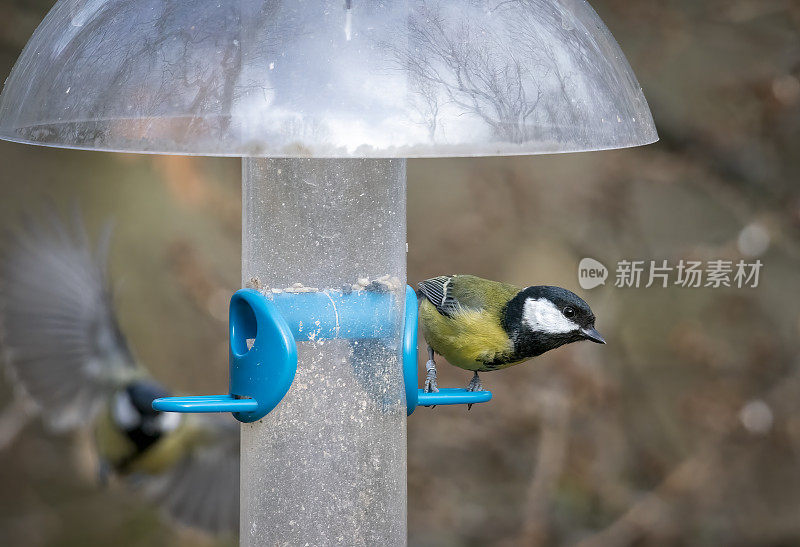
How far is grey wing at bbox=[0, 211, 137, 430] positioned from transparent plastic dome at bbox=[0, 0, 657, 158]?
1520 mm

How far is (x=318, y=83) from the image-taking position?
158cm

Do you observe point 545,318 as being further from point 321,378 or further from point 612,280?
point 612,280

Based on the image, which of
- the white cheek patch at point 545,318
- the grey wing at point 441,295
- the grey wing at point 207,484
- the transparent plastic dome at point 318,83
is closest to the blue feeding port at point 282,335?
the white cheek patch at point 545,318

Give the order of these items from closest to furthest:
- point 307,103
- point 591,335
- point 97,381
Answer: point 307,103
point 591,335
point 97,381

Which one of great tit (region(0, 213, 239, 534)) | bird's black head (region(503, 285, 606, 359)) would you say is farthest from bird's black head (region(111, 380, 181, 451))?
bird's black head (region(503, 285, 606, 359))

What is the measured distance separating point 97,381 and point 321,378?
1647 mm

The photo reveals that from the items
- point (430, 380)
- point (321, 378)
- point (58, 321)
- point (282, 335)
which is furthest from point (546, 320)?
point (58, 321)

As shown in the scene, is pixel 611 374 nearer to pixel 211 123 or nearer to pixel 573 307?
pixel 573 307

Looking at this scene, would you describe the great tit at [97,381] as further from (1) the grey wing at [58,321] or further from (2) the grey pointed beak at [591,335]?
(2) the grey pointed beak at [591,335]

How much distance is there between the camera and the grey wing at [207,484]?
150 inches

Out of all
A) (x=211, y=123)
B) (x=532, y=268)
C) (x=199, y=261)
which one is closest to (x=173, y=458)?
(x=199, y=261)

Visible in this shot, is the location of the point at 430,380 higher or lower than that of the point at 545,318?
lower

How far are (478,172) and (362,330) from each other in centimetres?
212

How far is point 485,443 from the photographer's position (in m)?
4.48
